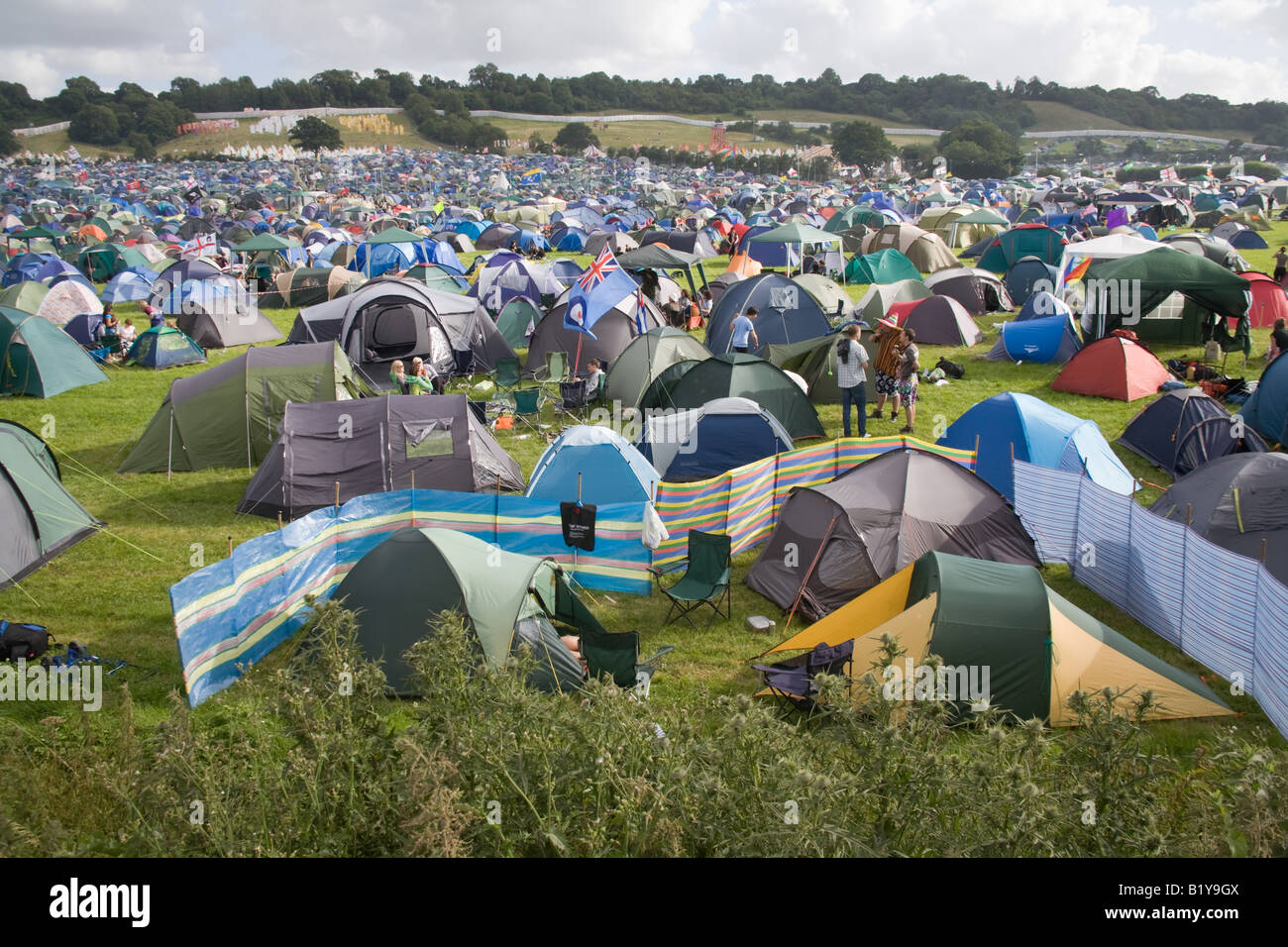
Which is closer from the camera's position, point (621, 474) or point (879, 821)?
point (879, 821)

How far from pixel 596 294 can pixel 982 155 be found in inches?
3480

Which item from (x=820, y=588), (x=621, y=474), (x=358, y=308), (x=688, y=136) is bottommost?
(x=820, y=588)

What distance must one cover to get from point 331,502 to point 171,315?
15.4 m

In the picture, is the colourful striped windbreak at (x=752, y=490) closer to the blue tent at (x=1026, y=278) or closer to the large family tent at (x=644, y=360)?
the large family tent at (x=644, y=360)

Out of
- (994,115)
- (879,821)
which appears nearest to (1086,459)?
(879,821)

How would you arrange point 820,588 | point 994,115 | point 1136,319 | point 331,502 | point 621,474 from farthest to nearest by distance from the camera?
point 994,115
point 1136,319
point 331,502
point 621,474
point 820,588

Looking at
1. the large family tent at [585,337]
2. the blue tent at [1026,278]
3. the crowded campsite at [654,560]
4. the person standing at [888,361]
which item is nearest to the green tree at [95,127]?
the crowded campsite at [654,560]

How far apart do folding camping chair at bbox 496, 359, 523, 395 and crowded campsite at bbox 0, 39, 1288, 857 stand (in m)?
0.06

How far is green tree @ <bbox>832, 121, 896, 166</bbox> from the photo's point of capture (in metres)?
96.5

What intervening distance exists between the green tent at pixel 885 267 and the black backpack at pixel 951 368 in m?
9.87

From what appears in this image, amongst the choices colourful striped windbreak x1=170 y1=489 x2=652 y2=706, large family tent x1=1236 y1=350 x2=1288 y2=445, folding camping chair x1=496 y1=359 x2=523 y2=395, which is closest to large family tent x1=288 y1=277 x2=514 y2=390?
folding camping chair x1=496 y1=359 x2=523 y2=395

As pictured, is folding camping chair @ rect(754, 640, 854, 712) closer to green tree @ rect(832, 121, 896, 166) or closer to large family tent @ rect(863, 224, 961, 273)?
large family tent @ rect(863, 224, 961, 273)

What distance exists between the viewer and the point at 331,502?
36.2 ft
